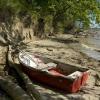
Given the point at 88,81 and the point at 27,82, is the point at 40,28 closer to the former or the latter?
the point at 88,81

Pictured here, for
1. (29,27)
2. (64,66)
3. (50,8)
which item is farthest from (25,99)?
(50,8)

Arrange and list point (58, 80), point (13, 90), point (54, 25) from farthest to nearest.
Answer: point (54, 25)
point (58, 80)
point (13, 90)

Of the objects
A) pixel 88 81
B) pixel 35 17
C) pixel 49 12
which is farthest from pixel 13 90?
pixel 49 12

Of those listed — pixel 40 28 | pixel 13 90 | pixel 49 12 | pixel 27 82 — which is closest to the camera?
pixel 13 90

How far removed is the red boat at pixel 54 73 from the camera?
13.4 metres

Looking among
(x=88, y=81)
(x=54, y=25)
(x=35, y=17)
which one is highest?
(x=35, y=17)

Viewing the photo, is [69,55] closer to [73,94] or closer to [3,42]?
[3,42]

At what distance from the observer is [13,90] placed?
12.0 meters

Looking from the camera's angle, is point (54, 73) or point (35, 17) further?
point (35, 17)

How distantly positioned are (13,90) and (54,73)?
3.13 meters

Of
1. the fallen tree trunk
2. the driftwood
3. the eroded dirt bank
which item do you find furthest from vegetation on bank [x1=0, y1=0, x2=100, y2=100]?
the fallen tree trunk

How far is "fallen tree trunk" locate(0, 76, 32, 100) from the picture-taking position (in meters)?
11.2

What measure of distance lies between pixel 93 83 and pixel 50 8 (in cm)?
1648

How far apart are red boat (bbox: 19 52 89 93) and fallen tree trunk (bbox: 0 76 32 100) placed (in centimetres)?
219
